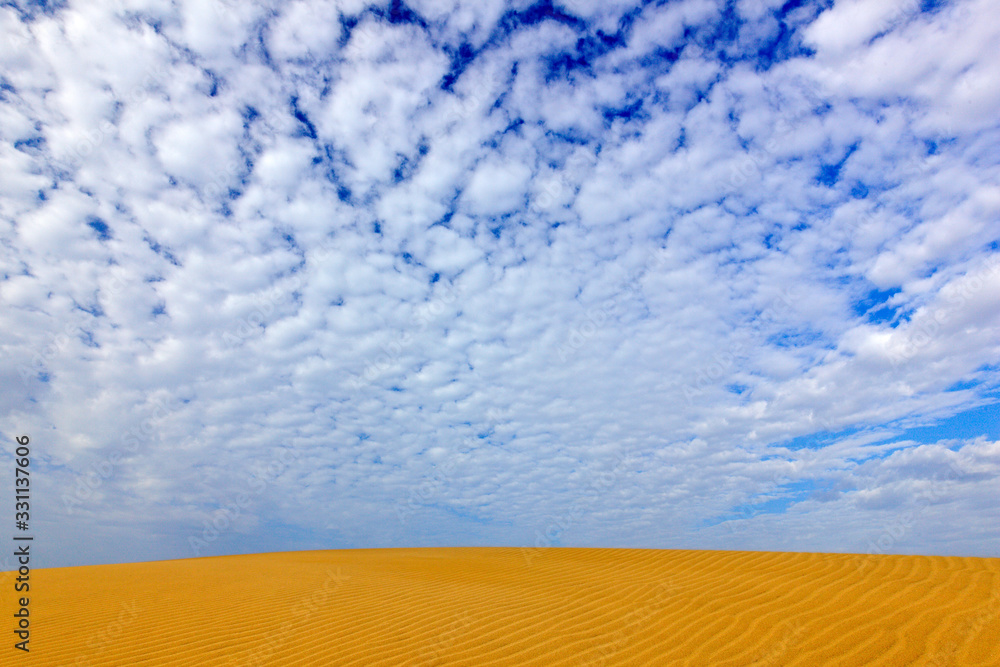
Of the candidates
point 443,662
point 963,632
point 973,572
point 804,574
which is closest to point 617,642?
point 443,662

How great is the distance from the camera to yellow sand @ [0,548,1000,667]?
13.3 ft

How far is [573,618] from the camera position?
17.2 ft

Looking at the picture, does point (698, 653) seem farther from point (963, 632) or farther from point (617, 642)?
point (963, 632)

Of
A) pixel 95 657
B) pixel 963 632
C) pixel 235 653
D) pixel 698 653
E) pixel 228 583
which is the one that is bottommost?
pixel 963 632

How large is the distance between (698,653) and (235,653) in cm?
425

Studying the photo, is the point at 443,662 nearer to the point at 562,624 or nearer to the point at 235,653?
the point at 562,624

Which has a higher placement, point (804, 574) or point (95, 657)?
point (95, 657)

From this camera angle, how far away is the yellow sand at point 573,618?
405 centimetres

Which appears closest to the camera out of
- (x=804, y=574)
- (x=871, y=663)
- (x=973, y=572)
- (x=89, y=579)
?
(x=871, y=663)

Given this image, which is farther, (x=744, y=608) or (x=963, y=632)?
(x=744, y=608)

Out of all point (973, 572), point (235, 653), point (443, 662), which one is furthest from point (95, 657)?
point (973, 572)

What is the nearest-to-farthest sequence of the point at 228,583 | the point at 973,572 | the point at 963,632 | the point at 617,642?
the point at 963,632 < the point at 617,642 < the point at 973,572 < the point at 228,583

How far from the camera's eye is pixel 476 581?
8.15 metres

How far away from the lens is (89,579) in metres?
10.3
